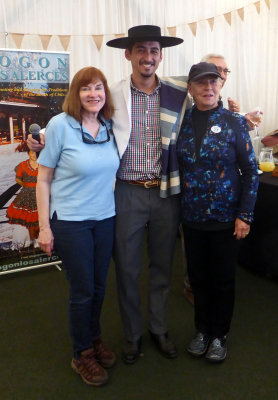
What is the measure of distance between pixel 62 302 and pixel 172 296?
757 millimetres

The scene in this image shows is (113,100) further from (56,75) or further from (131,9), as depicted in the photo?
(131,9)

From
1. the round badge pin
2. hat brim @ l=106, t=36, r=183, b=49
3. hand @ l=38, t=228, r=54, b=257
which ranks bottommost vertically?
hand @ l=38, t=228, r=54, b=257

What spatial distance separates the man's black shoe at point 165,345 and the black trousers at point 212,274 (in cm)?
17

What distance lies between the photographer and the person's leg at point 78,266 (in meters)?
1.58

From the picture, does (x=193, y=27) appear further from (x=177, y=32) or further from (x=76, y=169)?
(x=76, y=169)

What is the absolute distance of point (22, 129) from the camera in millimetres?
2648

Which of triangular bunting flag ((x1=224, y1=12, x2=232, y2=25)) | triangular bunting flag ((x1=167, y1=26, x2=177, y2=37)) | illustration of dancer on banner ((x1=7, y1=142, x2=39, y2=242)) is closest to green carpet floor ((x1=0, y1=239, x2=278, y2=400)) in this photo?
illustration of dancer on banner ((x1=7, y1=142, x2=39, y2=242))

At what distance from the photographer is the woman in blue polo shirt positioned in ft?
5.00

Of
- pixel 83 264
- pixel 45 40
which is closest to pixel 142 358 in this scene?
pixel 83 264

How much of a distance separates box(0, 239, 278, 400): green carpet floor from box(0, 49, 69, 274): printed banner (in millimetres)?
340

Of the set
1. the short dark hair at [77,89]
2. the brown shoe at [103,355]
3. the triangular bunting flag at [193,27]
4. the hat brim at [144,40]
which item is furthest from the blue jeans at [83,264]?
the triangular bunting flag at [193,27]

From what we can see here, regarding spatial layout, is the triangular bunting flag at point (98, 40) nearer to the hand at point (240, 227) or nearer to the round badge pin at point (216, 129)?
the round badge pin at point (216, 129)

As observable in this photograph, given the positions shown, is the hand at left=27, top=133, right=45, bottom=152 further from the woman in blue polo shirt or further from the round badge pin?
the round badge pin

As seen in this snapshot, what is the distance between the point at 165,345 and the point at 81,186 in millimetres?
995
